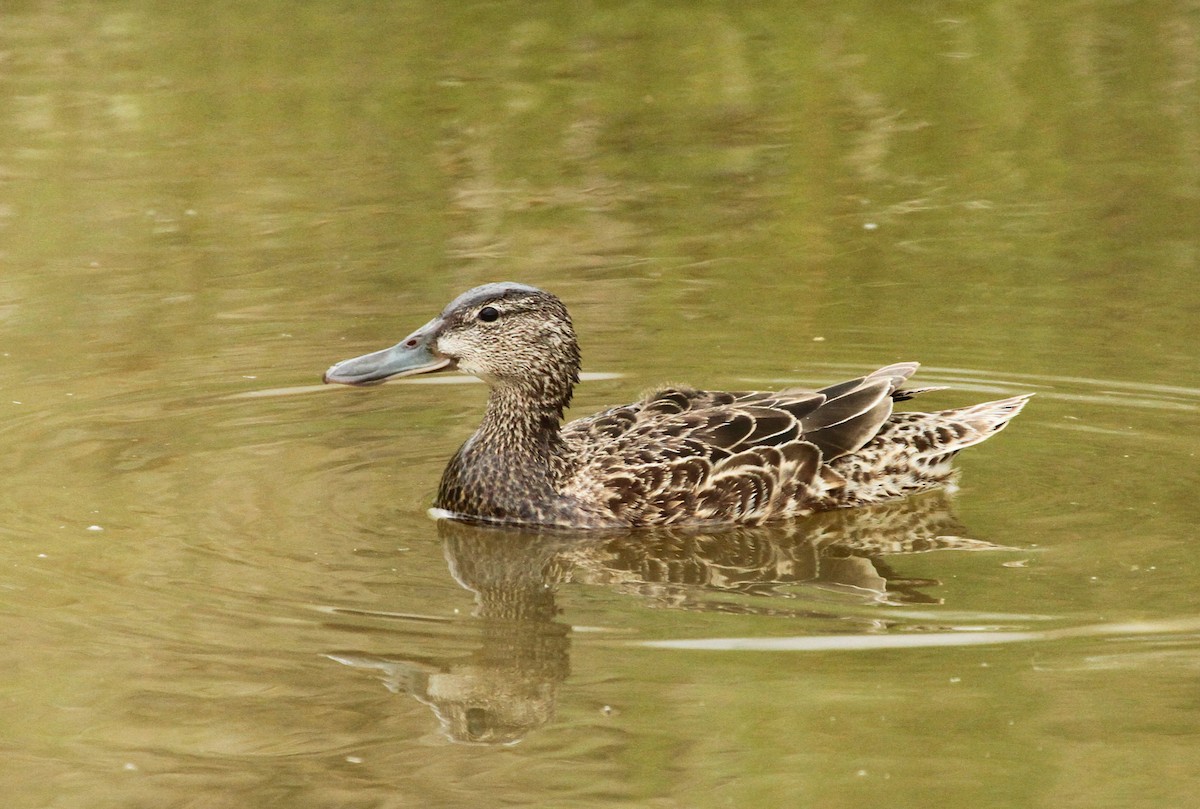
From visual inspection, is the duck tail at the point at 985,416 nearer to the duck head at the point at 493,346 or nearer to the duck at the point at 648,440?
the duck at the point at 648,440

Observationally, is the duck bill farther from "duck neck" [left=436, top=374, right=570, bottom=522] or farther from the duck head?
"duck neck" [left=436, top=374, right=570, bottom=522]

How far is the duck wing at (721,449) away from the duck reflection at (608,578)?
0.39 ft

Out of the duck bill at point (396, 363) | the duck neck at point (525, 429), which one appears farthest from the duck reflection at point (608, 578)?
the duck bill at point (396, 363)

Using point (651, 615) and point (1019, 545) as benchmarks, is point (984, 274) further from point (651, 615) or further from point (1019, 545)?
point (651, 615)

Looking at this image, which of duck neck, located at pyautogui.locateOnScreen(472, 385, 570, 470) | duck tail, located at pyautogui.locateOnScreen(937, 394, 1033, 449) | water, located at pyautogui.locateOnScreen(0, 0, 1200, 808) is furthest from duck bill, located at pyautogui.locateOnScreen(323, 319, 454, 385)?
duck tail, located at pyautogui.locateOnScreen(937, 394, 1033, 449)

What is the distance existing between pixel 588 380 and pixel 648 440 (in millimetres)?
1710

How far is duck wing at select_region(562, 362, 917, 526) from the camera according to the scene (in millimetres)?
8312

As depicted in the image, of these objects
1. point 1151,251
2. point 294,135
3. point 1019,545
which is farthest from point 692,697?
point 294,135

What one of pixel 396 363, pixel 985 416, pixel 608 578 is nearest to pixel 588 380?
pixel 396 363

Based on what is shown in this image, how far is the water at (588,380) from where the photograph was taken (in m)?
6.11

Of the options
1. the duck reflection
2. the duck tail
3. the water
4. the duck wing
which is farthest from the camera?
the duck tail

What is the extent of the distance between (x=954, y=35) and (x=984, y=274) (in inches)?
231

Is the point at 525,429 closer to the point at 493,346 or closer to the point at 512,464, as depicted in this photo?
the point at 512,464

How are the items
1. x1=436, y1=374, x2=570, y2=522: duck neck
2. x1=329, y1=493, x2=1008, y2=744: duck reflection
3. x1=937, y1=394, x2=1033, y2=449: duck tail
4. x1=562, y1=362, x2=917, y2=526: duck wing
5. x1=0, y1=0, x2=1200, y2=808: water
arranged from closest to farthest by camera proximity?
x1=0, y1=0, x2=1200, y2=808: water < x1=329, y1=493, x2=1008, y2=744: duck reflection < x1=562, y1=362, x2=917, y2=526: duck wing < x1=436, y1=374, x2=570, y2=522: duck neck < x1=937, y1=394, x2=1033, y2=449: duck tail
